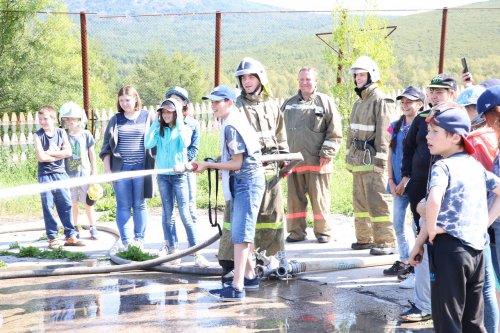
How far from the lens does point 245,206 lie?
21.0 ft

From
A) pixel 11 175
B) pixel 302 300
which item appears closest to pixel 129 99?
pixel 302 300

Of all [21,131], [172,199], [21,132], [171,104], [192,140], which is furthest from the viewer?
[21,131]

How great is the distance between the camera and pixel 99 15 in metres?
13.6

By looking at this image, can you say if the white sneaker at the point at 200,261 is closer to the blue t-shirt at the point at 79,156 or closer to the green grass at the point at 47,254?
the green grass at the point at 47,254

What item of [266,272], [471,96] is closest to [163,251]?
[266,272]

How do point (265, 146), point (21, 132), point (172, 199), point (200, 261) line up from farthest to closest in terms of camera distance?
point (21, 132), point (172, 199), point (200, 261), point (265, 146)

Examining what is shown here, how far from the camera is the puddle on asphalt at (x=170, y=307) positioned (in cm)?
565

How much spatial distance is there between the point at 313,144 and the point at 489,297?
4184mm

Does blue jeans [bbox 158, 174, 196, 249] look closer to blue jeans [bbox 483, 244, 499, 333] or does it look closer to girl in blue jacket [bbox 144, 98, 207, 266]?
girl in blue jacket [bbox 144, 98, 207, 266]

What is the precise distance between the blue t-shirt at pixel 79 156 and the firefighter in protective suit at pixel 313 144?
8.26ft

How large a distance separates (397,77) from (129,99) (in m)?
51.9

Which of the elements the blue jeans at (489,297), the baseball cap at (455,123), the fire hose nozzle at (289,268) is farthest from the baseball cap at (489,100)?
the fire hose nozzle at (289,268)

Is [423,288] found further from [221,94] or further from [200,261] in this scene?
[200,261]

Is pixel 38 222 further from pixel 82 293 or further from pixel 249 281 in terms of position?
pixel 249 281
